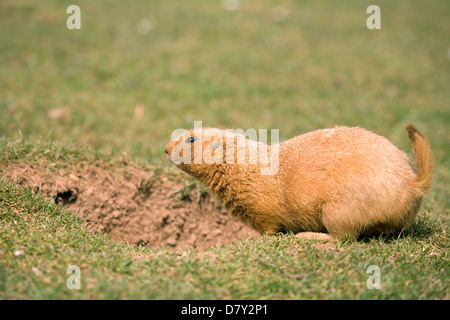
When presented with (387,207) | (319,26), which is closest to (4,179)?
(387,207)

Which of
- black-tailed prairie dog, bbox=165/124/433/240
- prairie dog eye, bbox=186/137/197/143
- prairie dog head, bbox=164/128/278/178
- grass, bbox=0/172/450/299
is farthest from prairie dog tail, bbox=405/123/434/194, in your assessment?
prairie dog eye, bbox=186/137/197/143

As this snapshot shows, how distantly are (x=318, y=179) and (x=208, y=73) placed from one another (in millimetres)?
5897

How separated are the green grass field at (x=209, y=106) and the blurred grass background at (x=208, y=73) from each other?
43 millimetres

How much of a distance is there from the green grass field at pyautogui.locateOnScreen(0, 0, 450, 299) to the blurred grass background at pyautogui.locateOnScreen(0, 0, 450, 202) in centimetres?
4

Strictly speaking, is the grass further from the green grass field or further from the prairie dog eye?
the prairie dog eye

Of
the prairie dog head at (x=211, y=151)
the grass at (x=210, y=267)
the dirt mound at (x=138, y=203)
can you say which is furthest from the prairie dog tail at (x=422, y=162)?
the dirt mound at (x=138, y=203)

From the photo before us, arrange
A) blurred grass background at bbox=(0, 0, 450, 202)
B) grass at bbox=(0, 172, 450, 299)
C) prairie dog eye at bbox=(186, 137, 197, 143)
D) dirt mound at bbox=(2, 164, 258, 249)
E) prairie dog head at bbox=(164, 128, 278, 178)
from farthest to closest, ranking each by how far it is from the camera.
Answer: blurred grass background at bbox=(0, 0, 450, 202) → dirt mound at bbox=(2, 164, 258, 249) → prairie dog eye at bbox=(186, 137, 197, 143) → prairie dog head at bbox=(164, 128, 278, 178) → grass at bbox=(0, 172, 450, 299)

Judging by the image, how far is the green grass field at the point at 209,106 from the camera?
3189mm

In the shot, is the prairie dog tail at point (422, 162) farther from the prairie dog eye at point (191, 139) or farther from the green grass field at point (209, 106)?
the prairie dog eye at point (191, 139)

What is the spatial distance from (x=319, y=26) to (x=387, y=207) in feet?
32.1

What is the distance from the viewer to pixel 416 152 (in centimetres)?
385

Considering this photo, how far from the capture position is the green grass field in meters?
3.19

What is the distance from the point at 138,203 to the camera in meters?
5.16

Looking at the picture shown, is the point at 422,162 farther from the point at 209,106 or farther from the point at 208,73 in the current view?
the point at 208,73
